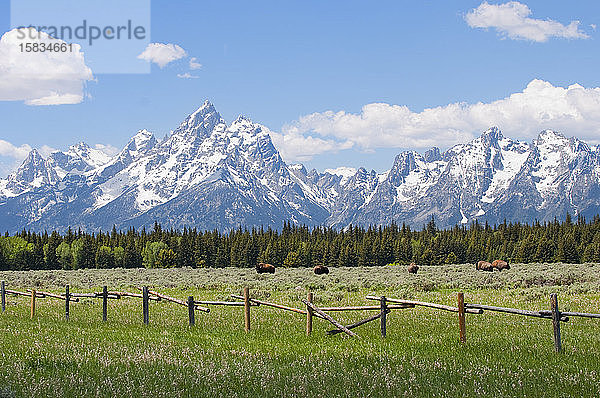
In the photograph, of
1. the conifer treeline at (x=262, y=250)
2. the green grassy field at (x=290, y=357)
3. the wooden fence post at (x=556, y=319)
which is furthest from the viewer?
the conifer treeline at (x=262, y=250)

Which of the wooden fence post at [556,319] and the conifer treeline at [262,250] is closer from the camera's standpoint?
the wooden fence post at [556,319]

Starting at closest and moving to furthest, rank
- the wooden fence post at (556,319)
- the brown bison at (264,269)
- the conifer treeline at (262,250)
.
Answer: the wooden fence post at (556,319) → the brown bison at (264,269) → the conifer treeline at (262,250)


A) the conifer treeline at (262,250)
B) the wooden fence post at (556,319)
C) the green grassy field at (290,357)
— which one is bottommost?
the conifer treeline at (262,250)

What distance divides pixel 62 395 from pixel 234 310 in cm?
1649

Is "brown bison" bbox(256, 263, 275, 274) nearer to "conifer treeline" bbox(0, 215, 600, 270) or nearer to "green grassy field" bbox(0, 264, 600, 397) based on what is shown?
"green grassy field" bbox(0, 264, 600, 397)

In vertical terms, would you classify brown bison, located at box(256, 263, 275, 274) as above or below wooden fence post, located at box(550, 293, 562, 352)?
below

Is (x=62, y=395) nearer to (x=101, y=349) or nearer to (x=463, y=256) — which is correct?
(x=101, y=349)

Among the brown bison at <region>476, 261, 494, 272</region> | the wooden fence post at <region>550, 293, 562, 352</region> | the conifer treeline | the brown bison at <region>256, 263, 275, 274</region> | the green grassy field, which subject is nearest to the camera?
the green grassy field

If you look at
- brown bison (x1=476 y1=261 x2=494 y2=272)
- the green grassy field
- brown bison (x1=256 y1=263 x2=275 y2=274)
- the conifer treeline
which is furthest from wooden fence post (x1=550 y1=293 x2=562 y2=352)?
the conifer treeline

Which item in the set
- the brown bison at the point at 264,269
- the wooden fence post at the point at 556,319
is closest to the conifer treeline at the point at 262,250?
the brown bison at the point at 264,269

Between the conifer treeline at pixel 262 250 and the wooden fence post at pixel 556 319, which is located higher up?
the wooden fence post at pixel 556 319

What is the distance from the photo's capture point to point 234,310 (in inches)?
1020

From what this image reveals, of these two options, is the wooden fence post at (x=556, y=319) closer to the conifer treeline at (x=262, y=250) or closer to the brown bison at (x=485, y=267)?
the brown bison at (x=485, y=267)

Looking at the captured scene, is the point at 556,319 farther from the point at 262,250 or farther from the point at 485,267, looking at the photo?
the point at 262,250
